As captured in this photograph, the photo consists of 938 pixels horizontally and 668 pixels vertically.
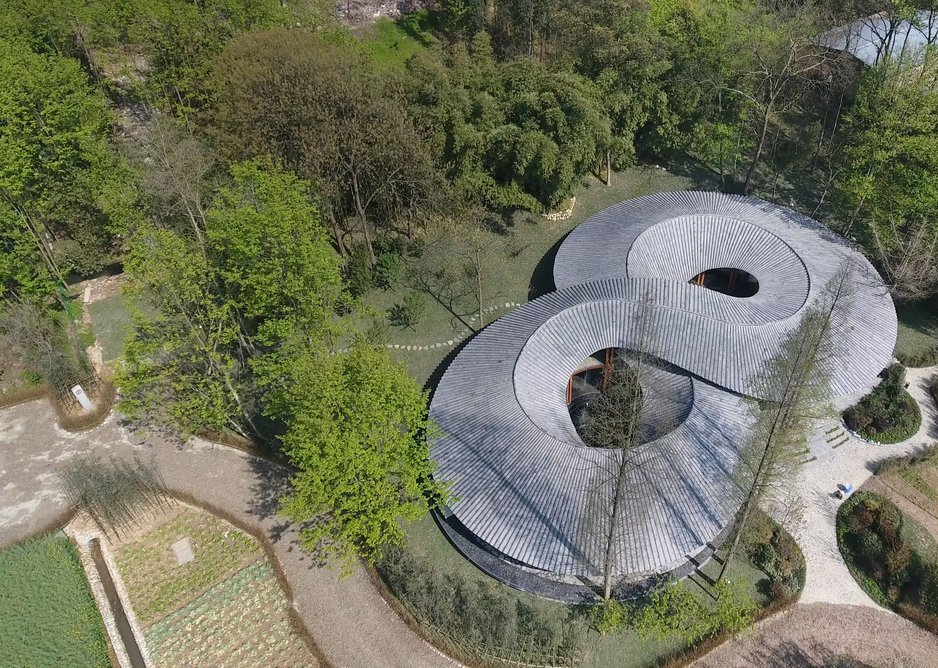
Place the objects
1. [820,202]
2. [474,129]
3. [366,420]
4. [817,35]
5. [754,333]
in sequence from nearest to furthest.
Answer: [366,420]
[754,333]
[474,129]
[820,202]
[817,35]

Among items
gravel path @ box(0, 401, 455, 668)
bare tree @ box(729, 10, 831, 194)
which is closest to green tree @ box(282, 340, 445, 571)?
gravel path @ box(0, 401, 455, 668)

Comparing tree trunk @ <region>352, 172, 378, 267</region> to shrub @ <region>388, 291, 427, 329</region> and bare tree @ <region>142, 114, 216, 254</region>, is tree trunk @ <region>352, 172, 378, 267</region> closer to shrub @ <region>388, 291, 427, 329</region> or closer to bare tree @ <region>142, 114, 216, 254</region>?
shrub @ <region>388, 291, 427, 329</region>

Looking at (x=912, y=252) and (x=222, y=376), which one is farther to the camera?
(x=912, y=252)

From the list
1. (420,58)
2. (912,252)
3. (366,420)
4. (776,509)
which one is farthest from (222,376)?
(912,252)

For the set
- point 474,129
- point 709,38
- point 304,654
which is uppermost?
point 709,38

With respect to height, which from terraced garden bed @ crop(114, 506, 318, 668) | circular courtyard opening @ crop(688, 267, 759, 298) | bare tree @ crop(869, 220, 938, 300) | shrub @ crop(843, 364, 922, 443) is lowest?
terraced garden bed @ crop(114, 506, 318, 668)

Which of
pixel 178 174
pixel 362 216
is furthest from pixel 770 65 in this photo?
pixel 178 174

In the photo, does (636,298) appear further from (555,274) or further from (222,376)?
(222,376)
